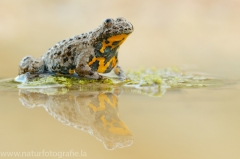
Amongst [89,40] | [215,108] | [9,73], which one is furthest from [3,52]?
[215,108]

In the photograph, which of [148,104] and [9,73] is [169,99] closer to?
[148,104]

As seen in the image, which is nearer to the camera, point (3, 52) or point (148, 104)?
point (148, 104)

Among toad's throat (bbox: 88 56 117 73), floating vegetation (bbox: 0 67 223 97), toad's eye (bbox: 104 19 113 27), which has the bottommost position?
floating vegetation (bbox: 0 67 223 97)

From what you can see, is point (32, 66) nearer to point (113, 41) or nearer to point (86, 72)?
point (86, 72)

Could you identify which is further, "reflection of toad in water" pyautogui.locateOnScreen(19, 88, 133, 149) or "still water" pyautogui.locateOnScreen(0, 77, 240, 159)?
"reflection of toad in water" pyautogui.locateOnScreen(19, 88, 133, 149)

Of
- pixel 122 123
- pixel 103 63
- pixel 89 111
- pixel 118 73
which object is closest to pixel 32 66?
pixel 103 63

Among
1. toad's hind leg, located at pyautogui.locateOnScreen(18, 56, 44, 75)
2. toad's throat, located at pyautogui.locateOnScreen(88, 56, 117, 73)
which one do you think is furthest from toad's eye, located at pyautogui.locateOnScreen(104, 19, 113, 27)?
toad's hind leg, located at pyautogui.locateOnScreen(18, 56, 44, 75)

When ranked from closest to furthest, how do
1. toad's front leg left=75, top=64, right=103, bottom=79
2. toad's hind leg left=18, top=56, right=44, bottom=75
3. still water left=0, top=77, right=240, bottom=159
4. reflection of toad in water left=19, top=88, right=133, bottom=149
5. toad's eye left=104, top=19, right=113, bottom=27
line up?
still water left=0, top=77, right=240, bottom=159
reflection of toad in water left=19, top=88, right=133, bottom=149
toad's eye left=104, top=19, right=113, bottom=27
toad's front leg left=75, top=64, right=103, bottom=79
toad's hind leg left=18, top=56, right=44, bottom=75

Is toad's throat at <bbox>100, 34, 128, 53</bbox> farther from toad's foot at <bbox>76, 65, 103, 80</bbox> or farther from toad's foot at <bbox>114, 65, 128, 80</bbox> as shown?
toad's foot at <bbox>114, 65, 128, 80</bbox>
